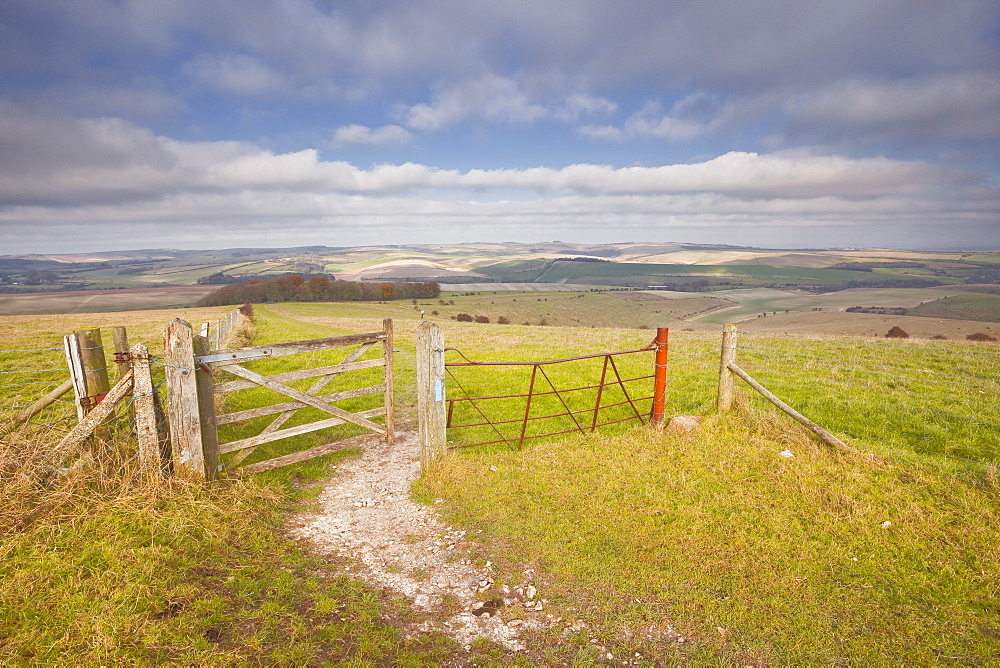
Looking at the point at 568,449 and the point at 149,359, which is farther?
the point at 568,449

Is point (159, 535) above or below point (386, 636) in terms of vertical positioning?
above

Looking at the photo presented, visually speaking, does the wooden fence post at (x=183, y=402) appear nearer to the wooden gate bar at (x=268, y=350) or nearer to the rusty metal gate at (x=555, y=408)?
the wooden gate bar at (x=268, y=350)

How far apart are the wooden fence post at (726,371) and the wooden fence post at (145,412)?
32.8 feet

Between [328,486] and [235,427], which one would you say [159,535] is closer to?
[328,486]

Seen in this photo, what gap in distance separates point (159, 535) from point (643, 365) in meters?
15.1

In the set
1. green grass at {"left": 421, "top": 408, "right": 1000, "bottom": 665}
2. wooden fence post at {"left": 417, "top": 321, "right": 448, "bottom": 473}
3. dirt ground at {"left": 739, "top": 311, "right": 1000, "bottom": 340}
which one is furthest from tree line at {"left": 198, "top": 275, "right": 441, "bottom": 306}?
green grass at {"left": 421, "top": 408, "right": 1000, "bottom": 665}

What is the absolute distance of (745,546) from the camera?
19.3ft

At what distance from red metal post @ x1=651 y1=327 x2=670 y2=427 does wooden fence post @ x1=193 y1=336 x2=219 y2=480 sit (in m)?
7.78

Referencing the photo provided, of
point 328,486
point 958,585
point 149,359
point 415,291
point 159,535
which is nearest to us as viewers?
point 958,585

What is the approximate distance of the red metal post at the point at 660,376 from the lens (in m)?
9.34

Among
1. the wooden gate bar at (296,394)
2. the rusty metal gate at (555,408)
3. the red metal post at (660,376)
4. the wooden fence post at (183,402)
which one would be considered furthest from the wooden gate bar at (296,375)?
the red metal post at (660,376)

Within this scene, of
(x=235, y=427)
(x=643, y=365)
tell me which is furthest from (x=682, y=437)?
(x=235, y=427)

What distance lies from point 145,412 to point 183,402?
0.45m

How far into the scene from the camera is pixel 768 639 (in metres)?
4.45
